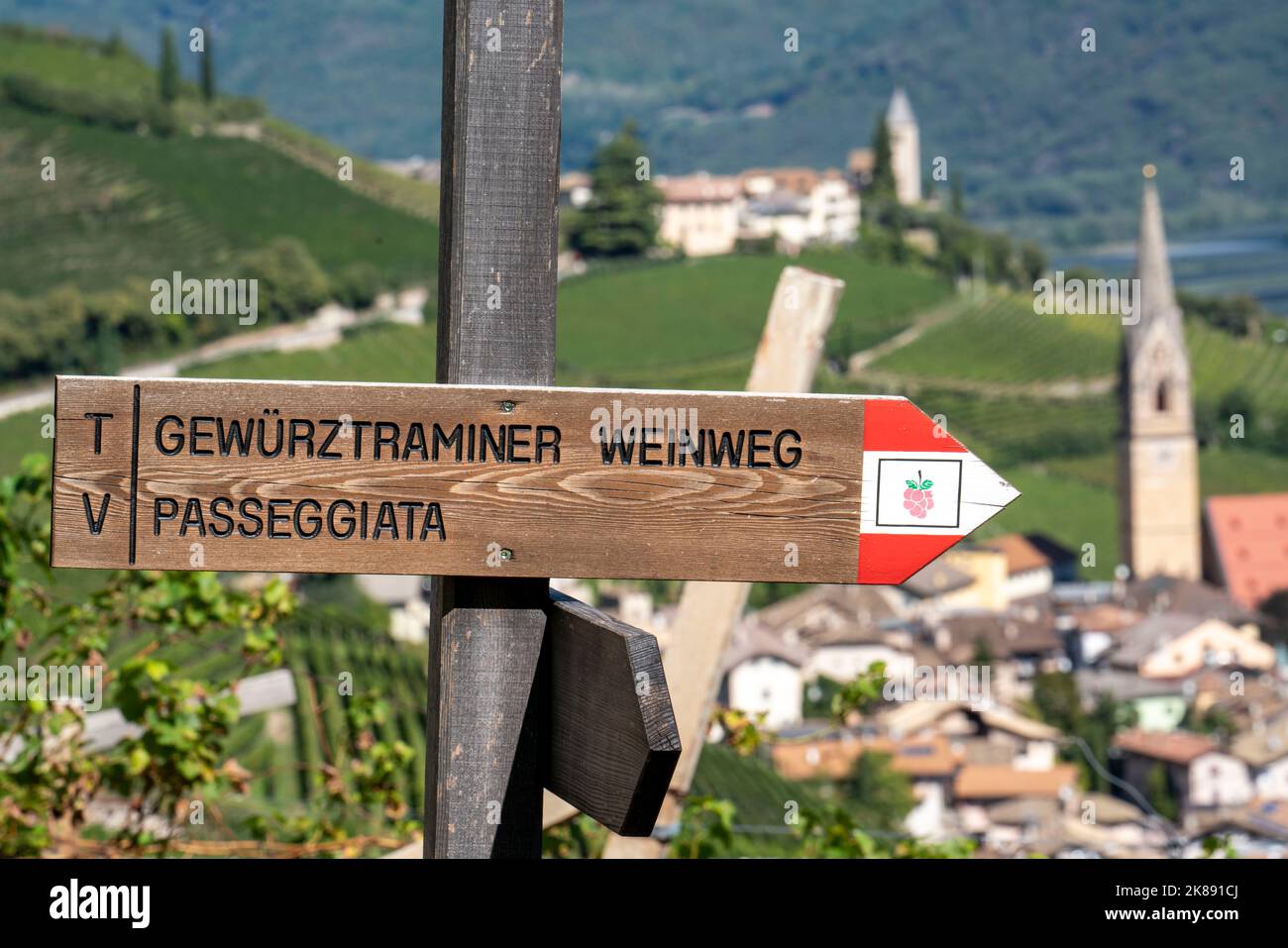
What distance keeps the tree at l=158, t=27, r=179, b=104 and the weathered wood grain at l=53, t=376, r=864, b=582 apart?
58.6 metres

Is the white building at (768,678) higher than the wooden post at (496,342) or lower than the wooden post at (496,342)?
lower

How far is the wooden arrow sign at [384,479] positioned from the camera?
1386mm

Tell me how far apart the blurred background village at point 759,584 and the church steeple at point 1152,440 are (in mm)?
119

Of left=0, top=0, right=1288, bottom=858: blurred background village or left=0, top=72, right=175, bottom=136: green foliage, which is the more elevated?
left=0, top=72, right=175, bottom=136: green foliage

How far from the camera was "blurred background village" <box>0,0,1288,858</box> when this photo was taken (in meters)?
2.62

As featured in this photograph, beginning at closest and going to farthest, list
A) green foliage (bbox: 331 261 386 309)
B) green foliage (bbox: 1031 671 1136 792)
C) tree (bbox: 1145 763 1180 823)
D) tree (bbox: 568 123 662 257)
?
1. tree (bbox: 1145 763 1180 823)
2. green foliage (bbox: 1031 671 1136 792)
3. green foliage (bbox: 331 261 386 309)
4. tree (bbox: 568 123 662 257)

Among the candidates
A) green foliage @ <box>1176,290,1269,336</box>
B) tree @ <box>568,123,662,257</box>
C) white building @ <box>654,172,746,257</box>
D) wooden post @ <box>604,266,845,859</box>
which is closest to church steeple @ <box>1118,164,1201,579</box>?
tree @ <box>568,123,662,257</box>

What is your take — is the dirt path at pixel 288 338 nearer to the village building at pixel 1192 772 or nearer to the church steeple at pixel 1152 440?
the village building at pixel 1192 772

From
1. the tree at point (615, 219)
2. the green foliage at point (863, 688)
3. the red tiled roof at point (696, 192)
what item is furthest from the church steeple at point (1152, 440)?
the green foliage at point (863, 688)

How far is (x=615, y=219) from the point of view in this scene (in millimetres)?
60625

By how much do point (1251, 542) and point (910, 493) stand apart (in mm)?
58117

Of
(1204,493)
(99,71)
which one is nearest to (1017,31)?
(1204,493)

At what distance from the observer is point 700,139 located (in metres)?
163

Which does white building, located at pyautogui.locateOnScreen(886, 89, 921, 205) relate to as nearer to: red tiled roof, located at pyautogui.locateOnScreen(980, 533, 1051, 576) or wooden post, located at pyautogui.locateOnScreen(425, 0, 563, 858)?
red tiled roof, located at pyautogui.locateOnScreen(980, 533, 1051, 576)
